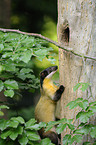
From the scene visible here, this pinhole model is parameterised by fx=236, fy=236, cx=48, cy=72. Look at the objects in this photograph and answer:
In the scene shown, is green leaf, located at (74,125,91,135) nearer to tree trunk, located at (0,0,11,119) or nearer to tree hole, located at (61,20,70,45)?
tree hole, located at (61,20,70,45)

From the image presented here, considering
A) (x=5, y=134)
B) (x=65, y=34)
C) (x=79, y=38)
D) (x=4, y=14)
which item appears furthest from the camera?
(x=4, y=14)

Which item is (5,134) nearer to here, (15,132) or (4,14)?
(15,132)

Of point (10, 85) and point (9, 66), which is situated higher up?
point (9, 66)

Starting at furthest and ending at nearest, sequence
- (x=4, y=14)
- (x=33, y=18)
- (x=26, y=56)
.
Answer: (x=33, y=18) → (x=4, y=14) → (x=26, y=56)

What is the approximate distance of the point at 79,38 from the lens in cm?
222

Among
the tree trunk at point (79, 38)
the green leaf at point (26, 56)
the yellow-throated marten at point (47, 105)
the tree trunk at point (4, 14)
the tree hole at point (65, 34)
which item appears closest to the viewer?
the green leaf at point (26, 56)

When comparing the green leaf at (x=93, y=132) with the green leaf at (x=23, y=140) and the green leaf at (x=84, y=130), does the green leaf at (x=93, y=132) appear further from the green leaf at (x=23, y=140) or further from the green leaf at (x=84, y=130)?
the green leaf at (x=23, y=140)

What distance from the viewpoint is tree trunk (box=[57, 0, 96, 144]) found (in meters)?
2.16

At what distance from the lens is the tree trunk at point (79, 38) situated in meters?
2.16

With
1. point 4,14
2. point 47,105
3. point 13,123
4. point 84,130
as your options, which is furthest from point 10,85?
point 4,14

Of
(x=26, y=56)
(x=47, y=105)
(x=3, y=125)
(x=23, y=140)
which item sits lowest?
(x=47, y=105)

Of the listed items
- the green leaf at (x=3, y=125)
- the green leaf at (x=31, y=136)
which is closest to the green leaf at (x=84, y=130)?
the green leaf at (x=31, y=136)

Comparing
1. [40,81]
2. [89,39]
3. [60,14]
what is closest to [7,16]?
[40,81]

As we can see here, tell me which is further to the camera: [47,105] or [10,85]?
[47,105]
